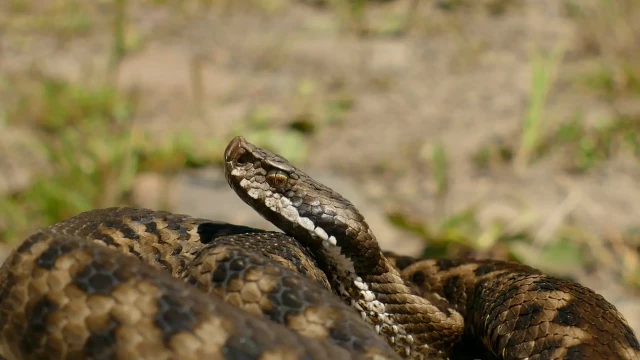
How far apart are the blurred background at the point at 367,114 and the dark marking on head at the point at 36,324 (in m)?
4.09

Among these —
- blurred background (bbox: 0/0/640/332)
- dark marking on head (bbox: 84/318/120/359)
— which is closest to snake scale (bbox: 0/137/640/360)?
dark marking on head (bbox: 84/318/120/359)

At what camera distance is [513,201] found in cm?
866

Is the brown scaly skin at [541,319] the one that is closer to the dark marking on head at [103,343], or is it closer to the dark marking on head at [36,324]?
the dark marking on head at [103,343]

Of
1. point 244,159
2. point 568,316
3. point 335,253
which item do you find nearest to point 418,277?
point 335,253

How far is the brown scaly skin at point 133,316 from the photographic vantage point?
2.32 meters

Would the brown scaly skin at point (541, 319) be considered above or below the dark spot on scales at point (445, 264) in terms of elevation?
above

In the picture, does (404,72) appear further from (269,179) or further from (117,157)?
(269,179)

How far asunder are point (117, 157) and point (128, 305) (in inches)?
237

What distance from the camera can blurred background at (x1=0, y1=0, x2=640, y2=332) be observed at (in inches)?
304

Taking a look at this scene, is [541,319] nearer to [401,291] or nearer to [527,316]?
[527,316]

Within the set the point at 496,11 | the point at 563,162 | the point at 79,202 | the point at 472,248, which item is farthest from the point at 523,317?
the point at 496,11

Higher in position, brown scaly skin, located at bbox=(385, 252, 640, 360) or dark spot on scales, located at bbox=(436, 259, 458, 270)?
brown scaly skin, located at bbox=(385, 252, 640, 360)

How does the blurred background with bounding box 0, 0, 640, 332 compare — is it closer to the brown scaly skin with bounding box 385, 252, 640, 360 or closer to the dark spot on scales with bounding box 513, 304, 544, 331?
the brown scaly skin with bounding box 385, 252, 640, 360

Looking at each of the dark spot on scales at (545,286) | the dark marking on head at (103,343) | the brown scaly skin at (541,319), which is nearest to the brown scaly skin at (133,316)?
the dark marking on head at (103,343)
